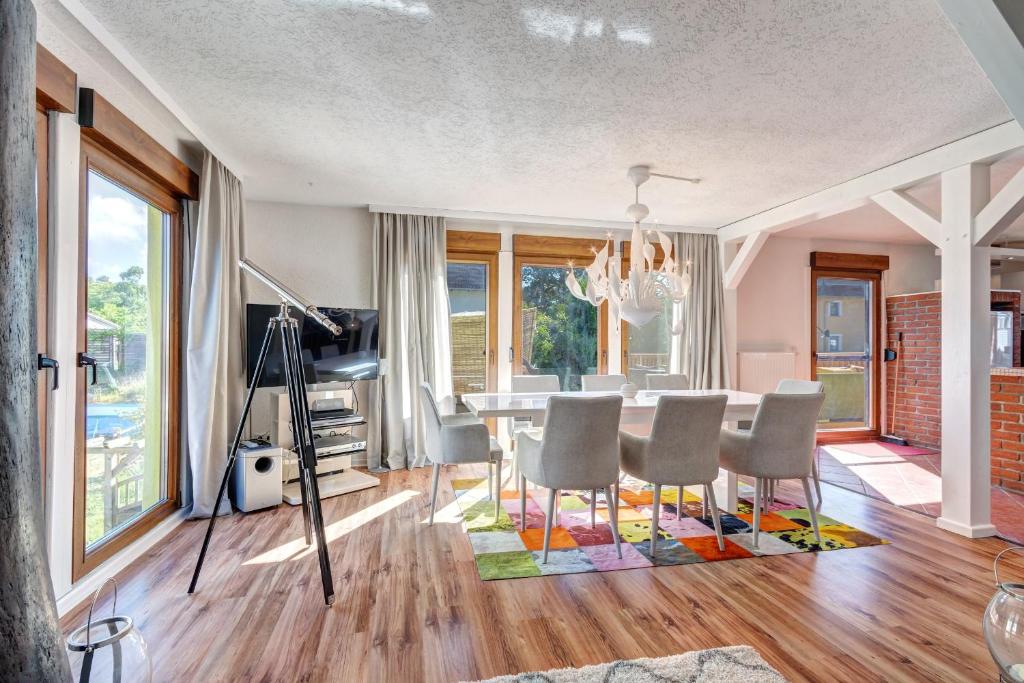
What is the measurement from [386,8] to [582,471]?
223 centimetres

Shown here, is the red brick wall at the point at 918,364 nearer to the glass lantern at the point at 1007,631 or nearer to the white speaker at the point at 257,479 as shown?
the glass lantern at the point at 1007,631

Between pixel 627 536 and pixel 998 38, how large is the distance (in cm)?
261

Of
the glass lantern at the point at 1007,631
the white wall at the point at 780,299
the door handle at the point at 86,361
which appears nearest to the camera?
the glass lantern at the point at 1007,631

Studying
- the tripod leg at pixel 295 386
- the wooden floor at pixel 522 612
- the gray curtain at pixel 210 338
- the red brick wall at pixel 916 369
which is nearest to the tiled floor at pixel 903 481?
the red brick wall at pixel 916 369

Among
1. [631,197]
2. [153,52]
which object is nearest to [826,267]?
[631,197]

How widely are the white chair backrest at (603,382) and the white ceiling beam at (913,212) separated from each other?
7.42 feet

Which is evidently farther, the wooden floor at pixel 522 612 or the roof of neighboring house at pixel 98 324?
the roof of neighboring house at pixel 98 324

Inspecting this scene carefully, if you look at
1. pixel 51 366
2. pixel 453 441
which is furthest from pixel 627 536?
pixel 51 366

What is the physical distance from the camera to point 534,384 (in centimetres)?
411

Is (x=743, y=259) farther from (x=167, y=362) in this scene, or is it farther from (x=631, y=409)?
(x=167, y=362)

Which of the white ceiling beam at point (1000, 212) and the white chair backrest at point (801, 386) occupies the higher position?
the white ceiling beam at point (1000, 212)

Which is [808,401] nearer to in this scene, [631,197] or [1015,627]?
[1015,627]

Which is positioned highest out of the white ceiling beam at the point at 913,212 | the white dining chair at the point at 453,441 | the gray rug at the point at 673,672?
the white ceiling beam at the point at 913,212

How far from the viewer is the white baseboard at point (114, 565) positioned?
2.12m
